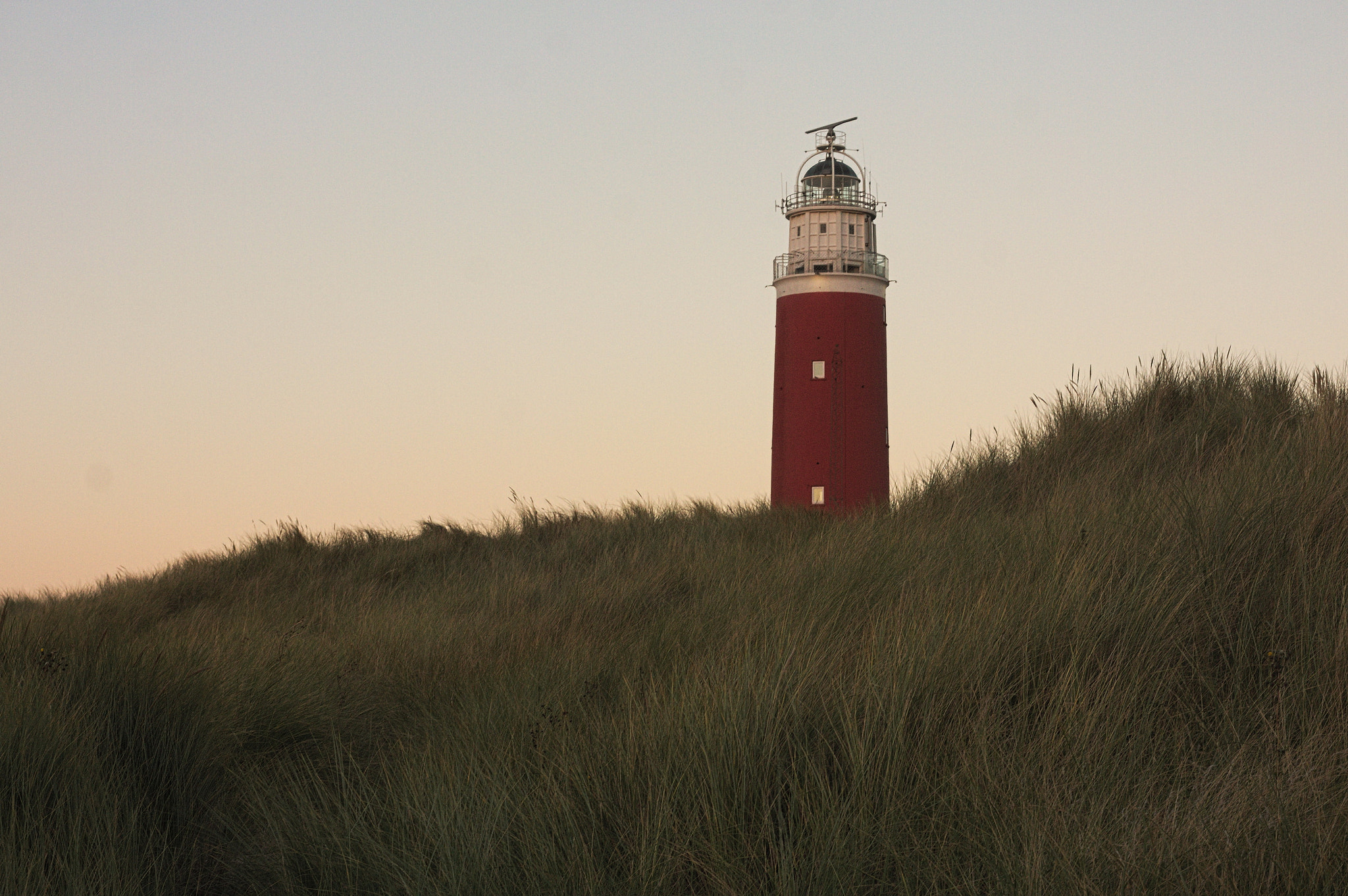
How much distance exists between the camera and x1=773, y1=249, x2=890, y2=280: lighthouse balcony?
22.8m

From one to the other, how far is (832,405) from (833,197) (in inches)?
186

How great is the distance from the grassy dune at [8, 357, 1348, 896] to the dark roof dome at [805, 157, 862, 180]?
1864 centimetres

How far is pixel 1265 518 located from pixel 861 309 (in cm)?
1847

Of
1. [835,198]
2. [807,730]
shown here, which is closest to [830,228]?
[835,198]

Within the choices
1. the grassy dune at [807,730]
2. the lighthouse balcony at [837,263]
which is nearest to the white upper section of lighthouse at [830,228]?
the lighthouse balcony at [837,263]

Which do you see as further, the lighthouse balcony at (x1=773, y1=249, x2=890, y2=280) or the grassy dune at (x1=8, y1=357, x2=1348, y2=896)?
the lighthouse balcony at (x1=773, y1=249, x2=890, y2=280)

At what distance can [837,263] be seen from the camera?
2273 cm

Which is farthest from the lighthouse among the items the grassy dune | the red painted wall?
the grassy dune

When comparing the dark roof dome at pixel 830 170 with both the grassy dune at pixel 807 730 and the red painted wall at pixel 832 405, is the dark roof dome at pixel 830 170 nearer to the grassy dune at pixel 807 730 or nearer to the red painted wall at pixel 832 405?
the red painted wall at pixel 832 405

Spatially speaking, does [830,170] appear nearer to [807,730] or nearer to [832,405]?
[832,405]

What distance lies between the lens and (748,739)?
3.08m

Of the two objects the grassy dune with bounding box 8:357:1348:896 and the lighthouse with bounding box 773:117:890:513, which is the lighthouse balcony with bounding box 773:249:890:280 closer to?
the lighthouse with bounding box 773:117:890:513

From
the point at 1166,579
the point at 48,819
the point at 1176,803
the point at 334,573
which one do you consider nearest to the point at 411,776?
the point at 48,819

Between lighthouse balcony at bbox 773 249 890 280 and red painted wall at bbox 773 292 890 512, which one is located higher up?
lighthouse balcony at bbox 773 249 890 280
